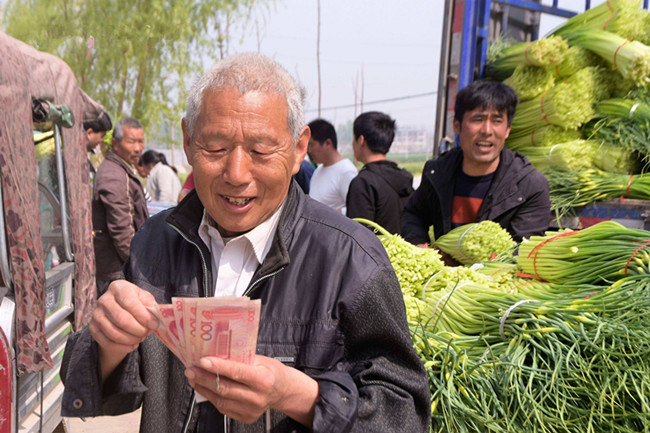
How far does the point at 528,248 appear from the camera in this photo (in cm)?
253

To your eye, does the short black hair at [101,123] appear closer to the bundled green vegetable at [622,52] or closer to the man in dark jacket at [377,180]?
the man in dark jacket at [377,180]

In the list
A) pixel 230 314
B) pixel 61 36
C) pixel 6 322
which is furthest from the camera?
pixel 61 36

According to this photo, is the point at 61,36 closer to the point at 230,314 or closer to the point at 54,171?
the point at 54,171

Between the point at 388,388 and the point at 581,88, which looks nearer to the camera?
A: the point at 388,388

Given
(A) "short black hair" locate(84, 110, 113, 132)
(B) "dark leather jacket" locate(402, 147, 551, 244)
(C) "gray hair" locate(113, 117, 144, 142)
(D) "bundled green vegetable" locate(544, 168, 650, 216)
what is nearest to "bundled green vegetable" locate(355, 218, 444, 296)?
(B) "dark leather jacket" locate(402, 147, 551, 244)

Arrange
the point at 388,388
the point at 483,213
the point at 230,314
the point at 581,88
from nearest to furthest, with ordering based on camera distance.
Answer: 1. the point at 230,314
2. the point at 388,388
3. the point at 483,213
4. the point at 581,88

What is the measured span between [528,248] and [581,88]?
78.1 inches

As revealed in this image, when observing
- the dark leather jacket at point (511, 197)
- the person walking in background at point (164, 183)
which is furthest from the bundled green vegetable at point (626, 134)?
the person walking in background at point (164, 183)

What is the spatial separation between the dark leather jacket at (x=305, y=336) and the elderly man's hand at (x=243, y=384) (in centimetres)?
14

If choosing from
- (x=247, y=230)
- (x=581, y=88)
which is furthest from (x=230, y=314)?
(x=581, y=88)

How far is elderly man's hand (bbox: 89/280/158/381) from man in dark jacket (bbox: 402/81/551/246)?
248 centimetres

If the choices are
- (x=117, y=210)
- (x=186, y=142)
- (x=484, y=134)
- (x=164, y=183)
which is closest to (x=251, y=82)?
(x=186, y=142)

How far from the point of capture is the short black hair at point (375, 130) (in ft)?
15.0

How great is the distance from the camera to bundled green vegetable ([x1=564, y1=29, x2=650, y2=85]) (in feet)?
12.6
